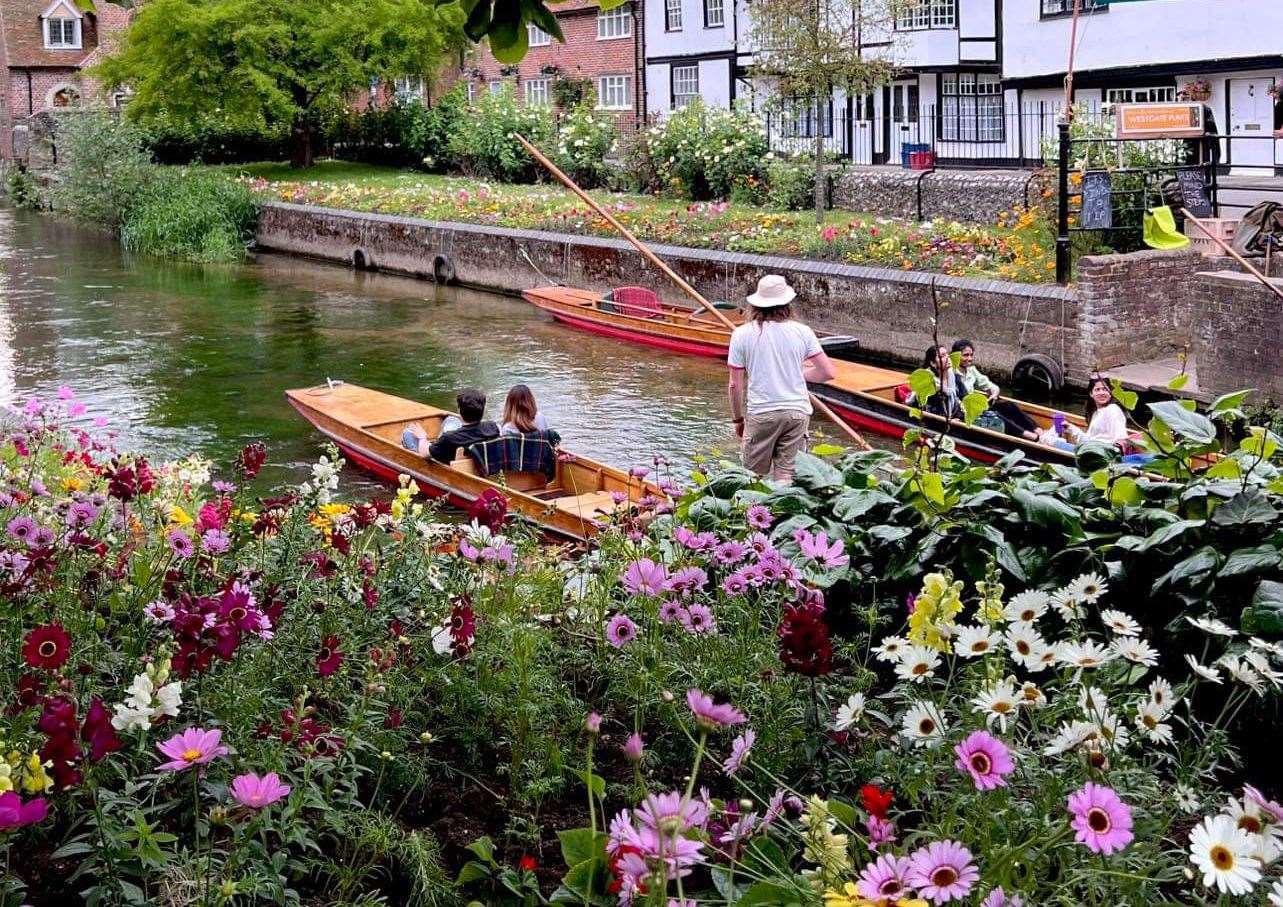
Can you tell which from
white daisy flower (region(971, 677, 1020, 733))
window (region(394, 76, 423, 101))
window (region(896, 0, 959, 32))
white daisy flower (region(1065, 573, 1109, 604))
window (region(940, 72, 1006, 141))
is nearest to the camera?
white daisy flower (region(971, 677, 1020, 733))

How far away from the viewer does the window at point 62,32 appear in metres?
55.0

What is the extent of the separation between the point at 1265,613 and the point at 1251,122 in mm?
23456

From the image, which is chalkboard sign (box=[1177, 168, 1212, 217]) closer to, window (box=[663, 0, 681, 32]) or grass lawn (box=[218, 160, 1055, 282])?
grass lawn (box=[218, 160, 1055, 282])

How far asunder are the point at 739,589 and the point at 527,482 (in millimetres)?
6668

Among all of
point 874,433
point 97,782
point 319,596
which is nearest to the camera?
point 97,782

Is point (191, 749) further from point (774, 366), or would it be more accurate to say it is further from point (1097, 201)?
point (1097, 201)

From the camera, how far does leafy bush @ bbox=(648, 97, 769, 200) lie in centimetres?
2472

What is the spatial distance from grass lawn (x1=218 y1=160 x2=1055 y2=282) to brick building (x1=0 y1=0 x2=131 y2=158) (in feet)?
82.2

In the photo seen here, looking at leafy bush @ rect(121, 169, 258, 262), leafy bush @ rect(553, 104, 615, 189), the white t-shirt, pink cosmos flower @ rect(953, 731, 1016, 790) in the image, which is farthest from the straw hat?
leafy bush @ rect(121, 169, 258, 262)

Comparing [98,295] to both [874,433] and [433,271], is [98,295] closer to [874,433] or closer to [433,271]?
[433,271]

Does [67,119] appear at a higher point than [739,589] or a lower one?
higher

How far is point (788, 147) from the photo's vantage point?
29.4m

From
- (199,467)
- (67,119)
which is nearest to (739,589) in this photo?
(199,467)

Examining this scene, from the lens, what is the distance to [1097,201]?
15406 millimetres
